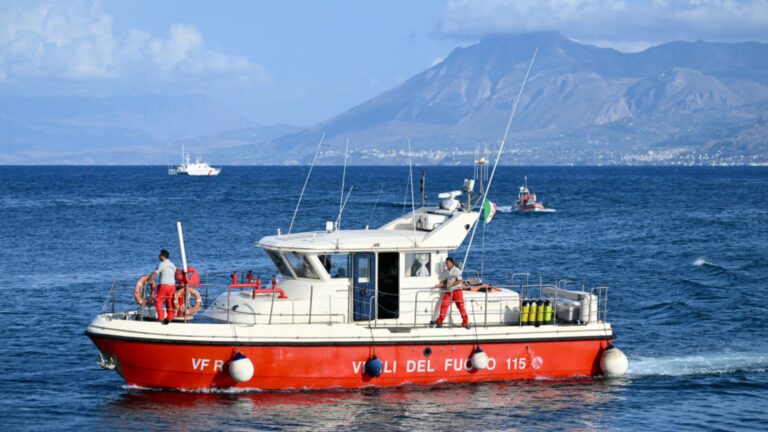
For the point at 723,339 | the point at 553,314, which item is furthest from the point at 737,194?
the point at 553,314

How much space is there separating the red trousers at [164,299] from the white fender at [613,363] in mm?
8999

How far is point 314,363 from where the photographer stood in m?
22.8

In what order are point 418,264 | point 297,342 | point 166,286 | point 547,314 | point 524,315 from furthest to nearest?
point 547,314
point 524,315
point 418,264
point 166,286
point 297,342

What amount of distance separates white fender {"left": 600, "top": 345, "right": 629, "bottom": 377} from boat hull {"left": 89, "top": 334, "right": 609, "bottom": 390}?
1.23 m

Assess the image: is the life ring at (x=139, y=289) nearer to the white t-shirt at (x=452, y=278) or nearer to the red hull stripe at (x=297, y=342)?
the red hull stripe at (x=297, y=342)

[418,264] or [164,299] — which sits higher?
[418,264]

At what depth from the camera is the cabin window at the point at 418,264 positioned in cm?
2405

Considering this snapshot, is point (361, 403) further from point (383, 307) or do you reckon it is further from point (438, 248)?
point (438, 248)

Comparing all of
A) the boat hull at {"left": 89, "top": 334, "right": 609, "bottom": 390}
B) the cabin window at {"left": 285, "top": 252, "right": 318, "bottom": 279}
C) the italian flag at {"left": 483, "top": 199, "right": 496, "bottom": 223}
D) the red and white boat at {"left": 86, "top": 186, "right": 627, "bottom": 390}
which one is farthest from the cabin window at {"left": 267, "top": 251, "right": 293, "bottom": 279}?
the italian flag at {"left": 483, "top": 199, "right": 496, "bottom": 223}

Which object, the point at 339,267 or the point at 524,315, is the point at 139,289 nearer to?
the point at 339,267

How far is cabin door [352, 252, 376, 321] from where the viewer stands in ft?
77.4

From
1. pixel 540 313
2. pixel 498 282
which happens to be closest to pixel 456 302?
pixel 540 313

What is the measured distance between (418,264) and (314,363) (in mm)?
3091

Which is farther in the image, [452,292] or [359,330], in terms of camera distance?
[452,292]
